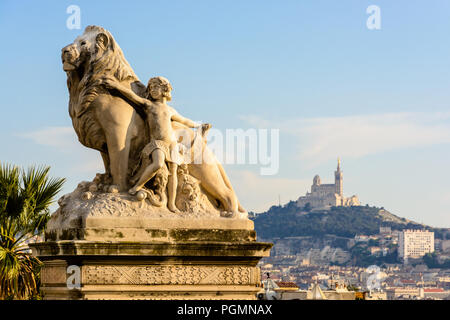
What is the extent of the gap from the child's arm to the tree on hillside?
10357 millimetres

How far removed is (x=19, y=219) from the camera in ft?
77.8

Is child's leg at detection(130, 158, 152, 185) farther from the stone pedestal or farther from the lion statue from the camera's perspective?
the stone pedestal

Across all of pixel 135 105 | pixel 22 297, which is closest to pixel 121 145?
pixel 135 105

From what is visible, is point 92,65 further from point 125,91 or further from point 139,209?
point 139,209

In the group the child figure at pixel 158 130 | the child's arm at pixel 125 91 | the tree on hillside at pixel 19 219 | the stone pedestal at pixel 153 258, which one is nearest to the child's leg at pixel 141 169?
the child figure at pixel 158 130

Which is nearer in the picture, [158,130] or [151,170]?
[151,170]

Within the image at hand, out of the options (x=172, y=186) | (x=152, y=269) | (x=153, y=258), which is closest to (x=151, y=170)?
(x=172, y=186)

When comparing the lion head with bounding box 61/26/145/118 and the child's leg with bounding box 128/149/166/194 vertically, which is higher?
the lion head with bounding box 61/26/145/118

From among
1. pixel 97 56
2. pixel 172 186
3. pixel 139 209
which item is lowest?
pixel 139 209

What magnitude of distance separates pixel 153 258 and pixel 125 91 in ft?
7.45

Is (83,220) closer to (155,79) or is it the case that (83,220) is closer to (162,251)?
(162,251)

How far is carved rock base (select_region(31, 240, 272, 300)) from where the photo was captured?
39.2 ft

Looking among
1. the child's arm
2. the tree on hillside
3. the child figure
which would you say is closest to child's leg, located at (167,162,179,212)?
the child figure

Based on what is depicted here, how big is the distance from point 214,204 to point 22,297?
11.9 m
